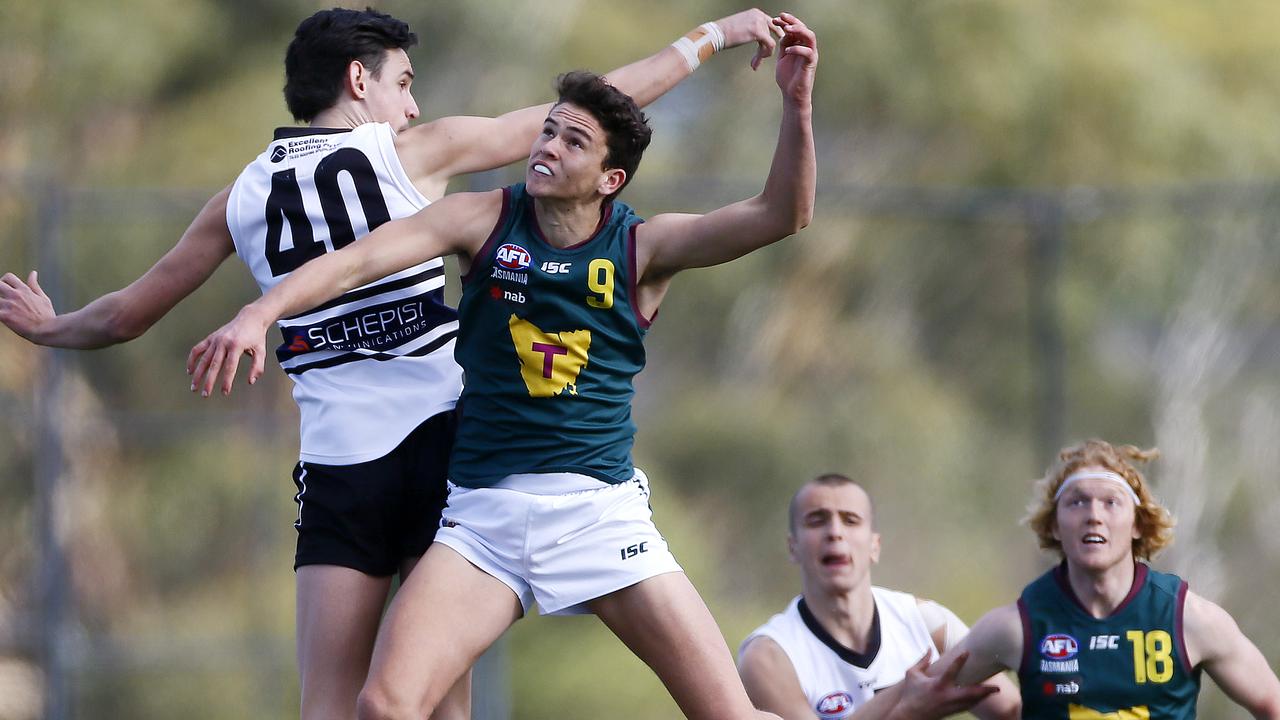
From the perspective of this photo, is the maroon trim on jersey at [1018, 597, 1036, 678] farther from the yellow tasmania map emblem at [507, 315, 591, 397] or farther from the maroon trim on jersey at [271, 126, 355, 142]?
the maroon trim on jersey at [271, 126, 355, 142]

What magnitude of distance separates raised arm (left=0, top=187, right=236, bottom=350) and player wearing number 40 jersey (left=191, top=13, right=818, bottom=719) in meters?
0.57

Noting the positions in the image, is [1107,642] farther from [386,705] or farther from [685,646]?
[386,705]

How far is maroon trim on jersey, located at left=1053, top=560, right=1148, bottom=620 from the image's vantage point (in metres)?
4.73

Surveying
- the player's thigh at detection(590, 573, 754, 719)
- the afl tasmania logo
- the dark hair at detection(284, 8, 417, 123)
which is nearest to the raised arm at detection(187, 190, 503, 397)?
the dark hair at detection(284, 8, 417, 123)

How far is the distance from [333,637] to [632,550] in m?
0.72

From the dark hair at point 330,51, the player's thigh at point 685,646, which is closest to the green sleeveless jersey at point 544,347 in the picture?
the player's thigh at point 685,646

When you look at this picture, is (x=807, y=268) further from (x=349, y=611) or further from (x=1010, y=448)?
(x=349, y=611)

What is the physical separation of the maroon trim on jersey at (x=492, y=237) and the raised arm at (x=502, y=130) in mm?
283

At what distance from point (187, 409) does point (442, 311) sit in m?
6.17

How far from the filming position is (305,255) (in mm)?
3797

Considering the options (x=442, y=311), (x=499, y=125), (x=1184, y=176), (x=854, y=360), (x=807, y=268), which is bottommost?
(x=442, y=311)

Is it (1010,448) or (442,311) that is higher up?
(1010,448)

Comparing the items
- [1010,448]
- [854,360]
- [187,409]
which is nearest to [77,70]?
[187,409]

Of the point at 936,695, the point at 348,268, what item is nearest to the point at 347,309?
the point at 348,268
